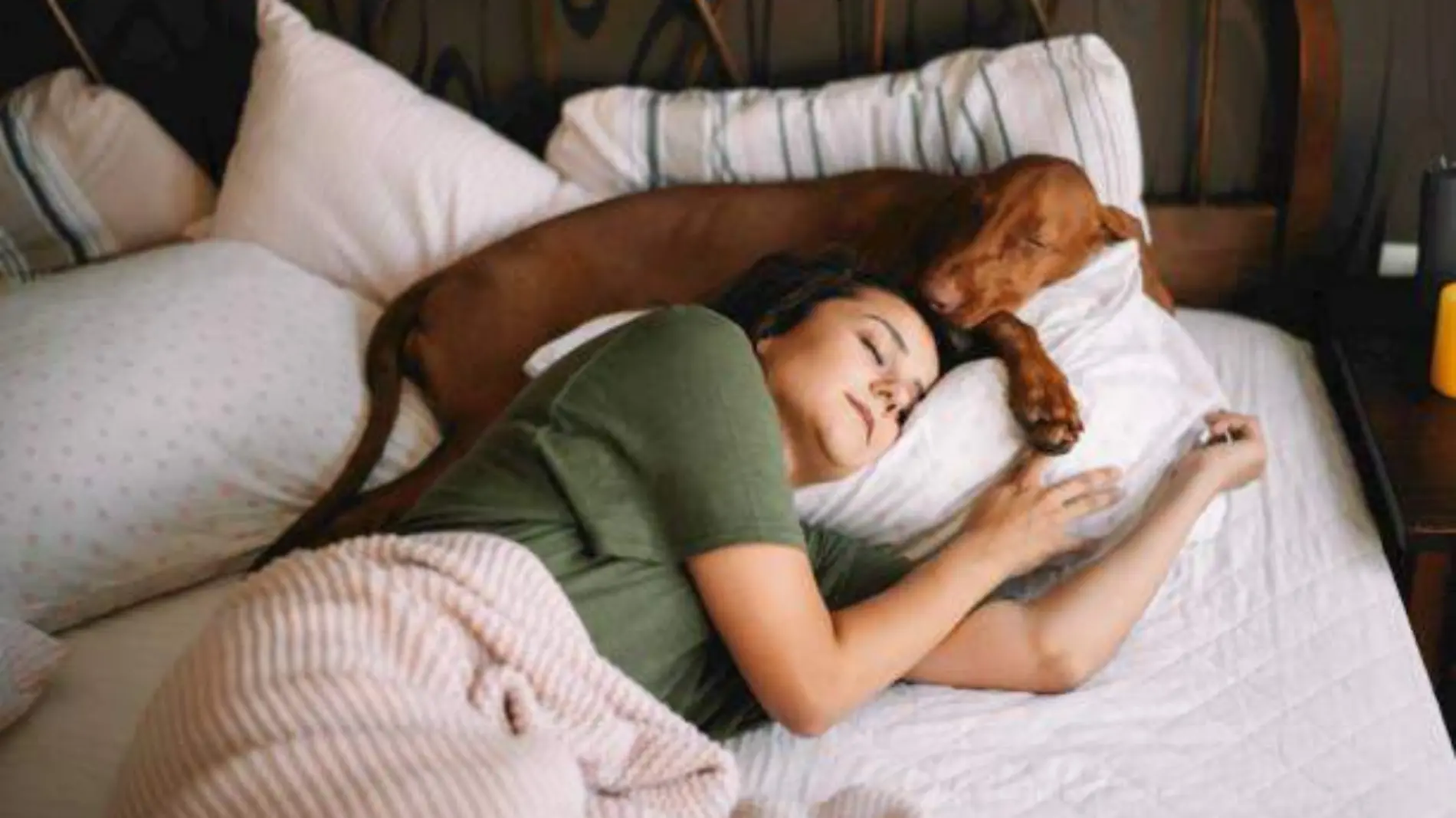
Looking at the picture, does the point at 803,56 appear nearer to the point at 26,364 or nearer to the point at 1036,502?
the point at 1036,502

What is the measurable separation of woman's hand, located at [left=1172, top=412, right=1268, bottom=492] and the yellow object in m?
0.29

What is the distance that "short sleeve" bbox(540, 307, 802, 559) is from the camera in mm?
1216

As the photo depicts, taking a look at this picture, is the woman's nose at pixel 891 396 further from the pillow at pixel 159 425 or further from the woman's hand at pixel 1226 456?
the pillow at pixel 159 425

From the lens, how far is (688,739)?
121 cm

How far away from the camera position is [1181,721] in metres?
1.39

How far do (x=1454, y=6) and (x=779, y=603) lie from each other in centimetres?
138

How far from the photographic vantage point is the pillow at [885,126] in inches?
75.5

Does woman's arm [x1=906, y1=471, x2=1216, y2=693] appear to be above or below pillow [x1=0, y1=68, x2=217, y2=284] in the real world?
below

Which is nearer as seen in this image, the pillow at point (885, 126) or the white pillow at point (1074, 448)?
the white pillow at point (1074, 448)

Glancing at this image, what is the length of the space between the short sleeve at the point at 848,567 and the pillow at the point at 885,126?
715mm

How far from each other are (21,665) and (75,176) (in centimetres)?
102

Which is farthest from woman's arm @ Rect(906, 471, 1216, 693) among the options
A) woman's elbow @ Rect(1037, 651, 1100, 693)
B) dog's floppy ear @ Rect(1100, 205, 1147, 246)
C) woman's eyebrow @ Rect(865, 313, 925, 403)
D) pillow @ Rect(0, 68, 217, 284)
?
pillow @ Rect(0, 68, 217, 284)

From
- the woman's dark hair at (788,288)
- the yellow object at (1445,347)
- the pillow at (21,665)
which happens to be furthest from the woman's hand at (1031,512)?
the pillow at (21,665)

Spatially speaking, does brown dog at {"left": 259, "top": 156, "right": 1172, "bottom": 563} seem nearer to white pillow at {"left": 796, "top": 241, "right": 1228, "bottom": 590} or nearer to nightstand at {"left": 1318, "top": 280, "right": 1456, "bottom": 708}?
white pillow at {"left": 796, "top": 241, "right": 1228, "bottom": 590}
